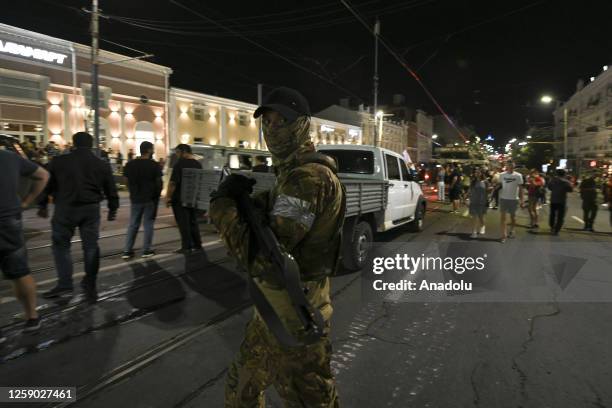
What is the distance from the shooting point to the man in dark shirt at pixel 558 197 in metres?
10.8

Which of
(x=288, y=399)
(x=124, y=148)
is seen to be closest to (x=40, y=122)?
(x=124, y=148)

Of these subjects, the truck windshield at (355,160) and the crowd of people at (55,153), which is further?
the crowd of people at (55,153)

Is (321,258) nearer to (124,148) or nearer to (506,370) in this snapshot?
(506,370)

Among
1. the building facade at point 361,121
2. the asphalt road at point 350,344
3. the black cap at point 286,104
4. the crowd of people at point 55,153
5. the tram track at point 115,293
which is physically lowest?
the asphalt road at point 350,344

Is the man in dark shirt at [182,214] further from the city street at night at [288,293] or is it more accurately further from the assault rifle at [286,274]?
the assault rifle at [286,274]

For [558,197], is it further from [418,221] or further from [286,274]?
[286,274]

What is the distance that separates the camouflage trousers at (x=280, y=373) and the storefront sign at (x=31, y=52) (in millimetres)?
24202

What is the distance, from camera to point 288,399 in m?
1.84

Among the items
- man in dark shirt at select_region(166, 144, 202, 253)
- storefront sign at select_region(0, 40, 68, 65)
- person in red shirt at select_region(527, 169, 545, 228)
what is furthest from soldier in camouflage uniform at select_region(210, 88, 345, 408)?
storefront sign at select_region(0, 40, 68, 65)

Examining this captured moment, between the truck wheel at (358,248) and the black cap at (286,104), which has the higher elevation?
the black cap at (286,104)

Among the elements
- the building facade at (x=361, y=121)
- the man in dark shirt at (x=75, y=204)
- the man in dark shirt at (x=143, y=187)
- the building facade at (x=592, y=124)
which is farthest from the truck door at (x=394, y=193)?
the building facade at (x=361, y=121)

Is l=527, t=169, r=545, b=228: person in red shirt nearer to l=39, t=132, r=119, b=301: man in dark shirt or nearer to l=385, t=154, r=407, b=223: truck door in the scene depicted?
l=385, t=154, r=407, b=223: truck door

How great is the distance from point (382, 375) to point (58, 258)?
12.5ft

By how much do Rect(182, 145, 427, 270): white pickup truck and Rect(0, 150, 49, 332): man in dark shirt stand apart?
273 cm
